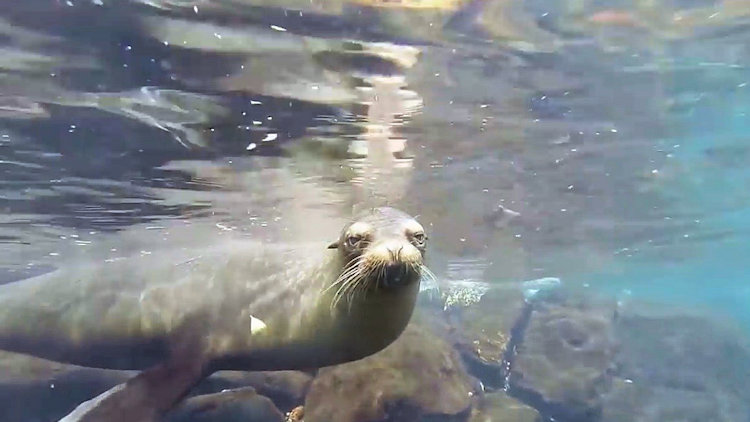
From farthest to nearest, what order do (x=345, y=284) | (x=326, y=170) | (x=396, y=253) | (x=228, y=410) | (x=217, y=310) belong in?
(x=326, y=170) → (x=228, y=410) → (x=217, y=310) → (x=345, y=284) → (x=396, y=253)

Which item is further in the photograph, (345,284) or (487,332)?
(487,332)

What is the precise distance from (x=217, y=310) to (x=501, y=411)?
5.47m

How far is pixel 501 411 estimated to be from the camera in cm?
1009

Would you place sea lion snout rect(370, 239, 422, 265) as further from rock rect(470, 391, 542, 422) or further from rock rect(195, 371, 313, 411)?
rock rect(470, 391, 542, 422)

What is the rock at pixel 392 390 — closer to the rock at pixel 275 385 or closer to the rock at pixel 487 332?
the rock at pixel 275 385

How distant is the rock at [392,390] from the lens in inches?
304

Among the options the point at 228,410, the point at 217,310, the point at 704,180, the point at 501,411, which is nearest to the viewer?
the point at 217,310

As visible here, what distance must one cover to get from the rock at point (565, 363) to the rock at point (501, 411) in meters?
1.86

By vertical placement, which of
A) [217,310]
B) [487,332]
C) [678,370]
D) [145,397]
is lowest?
[678,370]

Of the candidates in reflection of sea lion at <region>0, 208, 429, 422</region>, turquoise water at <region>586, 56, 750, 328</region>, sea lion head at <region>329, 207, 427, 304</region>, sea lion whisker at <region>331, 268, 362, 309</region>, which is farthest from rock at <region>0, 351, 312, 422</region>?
turquoise water at <region>586, 56, 750, 328</region>

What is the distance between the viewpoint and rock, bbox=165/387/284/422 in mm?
7559

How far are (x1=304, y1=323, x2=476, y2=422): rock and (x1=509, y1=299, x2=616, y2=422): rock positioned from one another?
13.1 feet

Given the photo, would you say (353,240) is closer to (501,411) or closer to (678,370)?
(501,411)

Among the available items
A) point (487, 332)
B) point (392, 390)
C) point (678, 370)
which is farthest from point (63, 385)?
point (678, 370)
